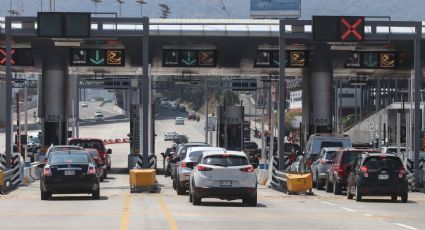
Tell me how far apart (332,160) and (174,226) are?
21193 millimetres

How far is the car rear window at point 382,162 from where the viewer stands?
1315 inches

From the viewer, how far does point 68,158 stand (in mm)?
32781

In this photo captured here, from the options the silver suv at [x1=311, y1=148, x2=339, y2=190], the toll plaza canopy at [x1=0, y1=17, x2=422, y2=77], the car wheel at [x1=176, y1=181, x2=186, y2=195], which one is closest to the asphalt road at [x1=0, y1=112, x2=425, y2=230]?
the car wheel at [x1=176, y1=181, x2=186, y2=195]

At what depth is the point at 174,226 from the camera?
21.4 metres

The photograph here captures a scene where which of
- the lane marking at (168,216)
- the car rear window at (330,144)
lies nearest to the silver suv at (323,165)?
the car rear window at (330,144)

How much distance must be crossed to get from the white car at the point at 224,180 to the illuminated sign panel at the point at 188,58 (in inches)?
995

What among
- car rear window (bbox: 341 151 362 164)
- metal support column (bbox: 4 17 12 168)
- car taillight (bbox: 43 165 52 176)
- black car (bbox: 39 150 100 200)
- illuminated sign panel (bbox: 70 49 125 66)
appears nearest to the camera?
car taillight (bbox: 43 165 52 176)

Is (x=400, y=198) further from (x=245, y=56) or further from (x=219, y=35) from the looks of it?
(x=245, y=56)

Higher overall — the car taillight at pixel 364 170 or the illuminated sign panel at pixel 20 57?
the illuminated sign panel at pixel 20 57

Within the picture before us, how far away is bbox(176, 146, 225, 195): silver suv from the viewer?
35281mm

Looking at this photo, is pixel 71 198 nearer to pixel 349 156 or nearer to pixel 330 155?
pixel 349 156

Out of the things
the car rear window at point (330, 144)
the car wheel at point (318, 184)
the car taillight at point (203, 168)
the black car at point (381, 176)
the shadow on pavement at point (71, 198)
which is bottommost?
the car wheel at point (318, 184)

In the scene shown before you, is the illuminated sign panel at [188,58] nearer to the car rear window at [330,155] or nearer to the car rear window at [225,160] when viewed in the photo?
the car rear window at [330,155]

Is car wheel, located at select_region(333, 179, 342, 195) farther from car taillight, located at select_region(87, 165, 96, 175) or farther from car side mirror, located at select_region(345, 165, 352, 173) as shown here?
car taillight, located at select_region(87, 165, 96, 175)
